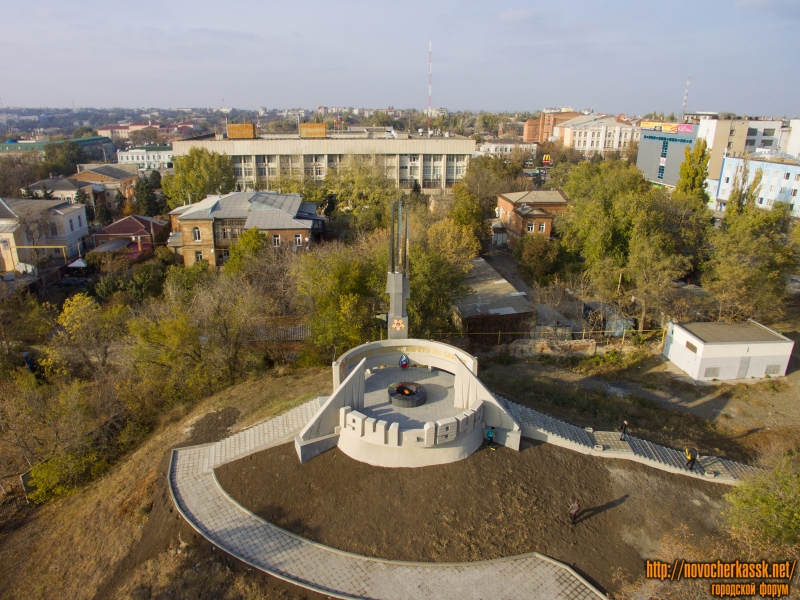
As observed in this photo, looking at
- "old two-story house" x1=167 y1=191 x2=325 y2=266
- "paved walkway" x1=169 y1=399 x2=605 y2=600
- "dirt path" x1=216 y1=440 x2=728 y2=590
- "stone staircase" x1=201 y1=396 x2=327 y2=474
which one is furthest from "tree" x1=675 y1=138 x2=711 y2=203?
"paved walkway" x1=169 y1=399 x2=605 y2=600

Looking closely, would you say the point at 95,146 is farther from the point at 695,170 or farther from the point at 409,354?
the point at 409,354

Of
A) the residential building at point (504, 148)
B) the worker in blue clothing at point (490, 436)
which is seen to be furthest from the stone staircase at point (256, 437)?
the residential building at point (504, 148)

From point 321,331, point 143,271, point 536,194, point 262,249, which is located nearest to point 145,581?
point 321,331

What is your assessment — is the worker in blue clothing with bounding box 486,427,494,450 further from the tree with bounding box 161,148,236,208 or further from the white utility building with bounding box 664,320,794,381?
the tree with bounding box 161,148,236,208

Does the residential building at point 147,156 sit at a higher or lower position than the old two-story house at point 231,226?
higher

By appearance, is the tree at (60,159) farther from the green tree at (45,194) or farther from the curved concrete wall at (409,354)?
the curved concrete wall at (409,354)

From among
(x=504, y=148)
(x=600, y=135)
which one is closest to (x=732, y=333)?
(x=504, y=148)

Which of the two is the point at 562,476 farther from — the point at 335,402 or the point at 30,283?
the point at 30,283
